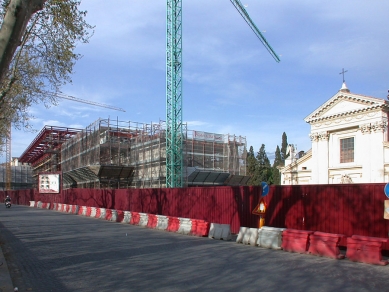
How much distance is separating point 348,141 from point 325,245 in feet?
104

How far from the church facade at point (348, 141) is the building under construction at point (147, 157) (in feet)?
25.5

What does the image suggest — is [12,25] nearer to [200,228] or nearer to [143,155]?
[200,228]

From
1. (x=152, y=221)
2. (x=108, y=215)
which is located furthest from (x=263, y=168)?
(x=152, y=221)

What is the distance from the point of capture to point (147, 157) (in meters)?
45.1

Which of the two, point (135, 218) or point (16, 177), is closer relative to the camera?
point (135, 218)

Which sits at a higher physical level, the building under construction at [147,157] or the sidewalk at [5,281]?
the building under construction at [147,157]

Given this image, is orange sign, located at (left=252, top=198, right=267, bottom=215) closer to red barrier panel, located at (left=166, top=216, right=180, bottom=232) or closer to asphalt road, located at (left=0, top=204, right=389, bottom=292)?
asphalt road, located at (left=0, top=204, right=389, bottom=292)

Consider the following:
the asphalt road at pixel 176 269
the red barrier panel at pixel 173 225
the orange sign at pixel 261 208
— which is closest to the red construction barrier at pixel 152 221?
the red barrier panel at pixel 173 225

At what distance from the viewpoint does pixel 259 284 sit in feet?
26.5

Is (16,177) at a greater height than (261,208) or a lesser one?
lesser

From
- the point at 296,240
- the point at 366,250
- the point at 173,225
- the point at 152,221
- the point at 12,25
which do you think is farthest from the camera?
the point at 152,221

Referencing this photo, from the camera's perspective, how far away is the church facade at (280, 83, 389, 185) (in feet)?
121

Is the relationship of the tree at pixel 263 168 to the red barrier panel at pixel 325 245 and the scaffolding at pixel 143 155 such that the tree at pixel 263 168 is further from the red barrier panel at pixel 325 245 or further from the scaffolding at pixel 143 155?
the red barrier panel at pixel 325 245

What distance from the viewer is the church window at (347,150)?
40.2 m
